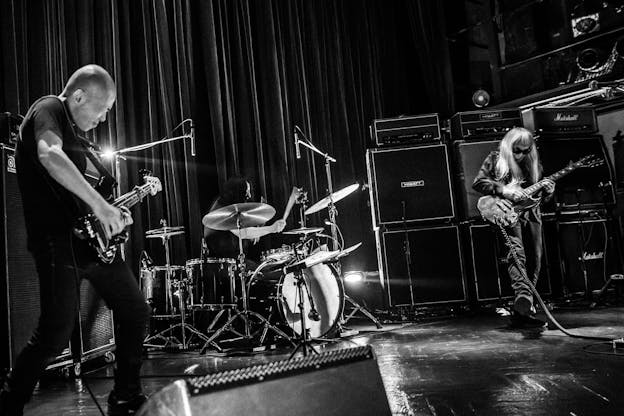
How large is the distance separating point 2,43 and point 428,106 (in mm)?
5683

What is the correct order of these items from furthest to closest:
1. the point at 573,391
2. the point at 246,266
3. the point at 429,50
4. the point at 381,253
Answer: the point at 429,50 → the point at 381,253 → the point at 246,266 → the point at 573,391

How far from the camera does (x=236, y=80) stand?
6492 millimetres

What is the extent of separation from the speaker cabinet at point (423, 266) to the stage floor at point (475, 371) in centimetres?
73

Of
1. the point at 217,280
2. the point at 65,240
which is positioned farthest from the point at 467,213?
the point at 65,240

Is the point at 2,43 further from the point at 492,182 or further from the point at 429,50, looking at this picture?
the point at 429,50

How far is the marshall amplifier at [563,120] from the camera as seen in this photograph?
604cm

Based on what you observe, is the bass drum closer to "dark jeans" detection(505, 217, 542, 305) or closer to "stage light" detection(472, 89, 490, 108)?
"dark jeans" detection(505, 217, 542, 305)

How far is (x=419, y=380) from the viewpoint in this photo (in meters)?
2.77

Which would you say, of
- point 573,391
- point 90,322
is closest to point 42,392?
point 90,322

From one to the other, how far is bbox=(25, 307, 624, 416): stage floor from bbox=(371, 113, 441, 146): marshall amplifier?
2117mm

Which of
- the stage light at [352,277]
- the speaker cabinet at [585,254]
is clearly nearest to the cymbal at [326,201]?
the stage light at [352,277]

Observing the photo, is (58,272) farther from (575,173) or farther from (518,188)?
(575,173)

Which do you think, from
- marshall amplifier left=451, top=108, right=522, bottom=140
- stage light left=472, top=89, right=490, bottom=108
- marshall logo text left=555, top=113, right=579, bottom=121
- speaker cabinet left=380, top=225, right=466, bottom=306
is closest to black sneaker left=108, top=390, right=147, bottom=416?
speaker cabinet left=380, top=225, right=466, bottom=306

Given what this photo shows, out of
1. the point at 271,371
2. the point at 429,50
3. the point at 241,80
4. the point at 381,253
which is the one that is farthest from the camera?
the point at 429,50
